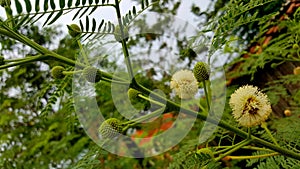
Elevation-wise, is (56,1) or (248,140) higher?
(56,1)

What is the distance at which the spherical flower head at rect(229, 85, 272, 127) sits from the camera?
0.70 metres

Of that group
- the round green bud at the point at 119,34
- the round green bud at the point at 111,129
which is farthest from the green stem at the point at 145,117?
the round green bud at the point at 119,34

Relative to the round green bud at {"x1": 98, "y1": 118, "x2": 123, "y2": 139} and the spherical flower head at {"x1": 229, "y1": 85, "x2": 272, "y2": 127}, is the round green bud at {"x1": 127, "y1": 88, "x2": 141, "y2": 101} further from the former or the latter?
the spherical flower head at {"x1": 229, "y1": 85, "x2": 272, "y2": 127}

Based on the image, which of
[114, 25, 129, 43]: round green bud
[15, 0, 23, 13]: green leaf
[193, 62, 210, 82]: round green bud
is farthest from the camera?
[193, 62, 210, 82]: round green bud

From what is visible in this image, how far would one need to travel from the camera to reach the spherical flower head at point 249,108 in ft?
2.31

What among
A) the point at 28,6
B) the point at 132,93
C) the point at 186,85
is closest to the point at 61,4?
the point at 28,6

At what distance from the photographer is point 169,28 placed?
2893 mm

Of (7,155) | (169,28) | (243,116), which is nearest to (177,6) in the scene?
(169,28)

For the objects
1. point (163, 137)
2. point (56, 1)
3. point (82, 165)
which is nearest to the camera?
point (56, 1)

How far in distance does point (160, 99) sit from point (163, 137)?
1.64 m

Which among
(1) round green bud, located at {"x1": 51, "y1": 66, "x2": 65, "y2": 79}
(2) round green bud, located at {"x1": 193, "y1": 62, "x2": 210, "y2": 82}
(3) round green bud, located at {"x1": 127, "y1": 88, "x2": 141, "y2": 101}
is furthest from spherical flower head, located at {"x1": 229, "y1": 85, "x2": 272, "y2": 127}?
(1) round green bud, located at {"x1": 51, "y1": 66, "x2": 65, "y2": 79}

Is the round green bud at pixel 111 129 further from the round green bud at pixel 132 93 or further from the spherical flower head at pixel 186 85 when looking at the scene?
the spherical flower head at pixel 186 85

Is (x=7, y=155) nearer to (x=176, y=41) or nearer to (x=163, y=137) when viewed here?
(x=163, y=137)

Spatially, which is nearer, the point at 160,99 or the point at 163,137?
the point at 160,99
